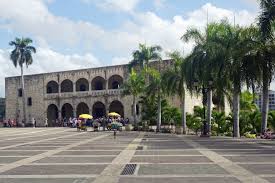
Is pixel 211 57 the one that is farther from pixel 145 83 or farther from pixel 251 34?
pixel 145 83

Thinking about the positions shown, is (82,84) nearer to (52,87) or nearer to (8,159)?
(52,87)

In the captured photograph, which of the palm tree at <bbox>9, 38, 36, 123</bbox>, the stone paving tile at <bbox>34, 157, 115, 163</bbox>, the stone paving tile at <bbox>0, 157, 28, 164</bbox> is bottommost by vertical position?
the stone paving tile at <bbox>0, 157, 28, 164</bbox>

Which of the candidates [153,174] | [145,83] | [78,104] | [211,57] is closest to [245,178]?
[153,174]

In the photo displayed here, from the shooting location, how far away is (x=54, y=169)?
1125 cm

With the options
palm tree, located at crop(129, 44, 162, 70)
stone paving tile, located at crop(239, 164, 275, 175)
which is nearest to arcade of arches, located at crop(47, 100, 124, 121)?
palm tree, located at crop(129, 44, 162, 70)

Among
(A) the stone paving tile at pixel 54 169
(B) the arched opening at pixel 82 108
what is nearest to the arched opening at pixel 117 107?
(B) the arched opening at pixel 82 108

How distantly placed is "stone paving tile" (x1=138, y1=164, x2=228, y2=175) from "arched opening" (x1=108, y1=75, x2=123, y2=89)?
158 feet

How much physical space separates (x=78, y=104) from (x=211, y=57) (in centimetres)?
3609

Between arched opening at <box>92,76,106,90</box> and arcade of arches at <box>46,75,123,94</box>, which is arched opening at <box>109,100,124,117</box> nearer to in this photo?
arcade of arches at <box>46,75,123,94</box>

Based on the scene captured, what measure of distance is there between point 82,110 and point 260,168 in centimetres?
5541

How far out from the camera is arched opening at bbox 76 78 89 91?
205ft

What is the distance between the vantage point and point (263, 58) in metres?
25.2

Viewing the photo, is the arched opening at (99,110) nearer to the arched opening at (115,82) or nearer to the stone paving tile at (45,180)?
the arched opening at (115,82)

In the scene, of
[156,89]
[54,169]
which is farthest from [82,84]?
[54,169]
